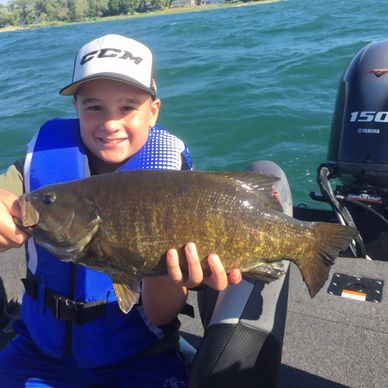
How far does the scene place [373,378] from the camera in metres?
2.90

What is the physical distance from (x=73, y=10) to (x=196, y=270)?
97445mm

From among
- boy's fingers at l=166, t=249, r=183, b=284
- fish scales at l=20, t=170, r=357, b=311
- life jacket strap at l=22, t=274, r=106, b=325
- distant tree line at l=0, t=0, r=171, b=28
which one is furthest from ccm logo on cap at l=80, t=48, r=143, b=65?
distant tree line at l=0, t=0, r=171, b=28

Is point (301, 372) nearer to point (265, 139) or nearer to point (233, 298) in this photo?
point (233, 298)

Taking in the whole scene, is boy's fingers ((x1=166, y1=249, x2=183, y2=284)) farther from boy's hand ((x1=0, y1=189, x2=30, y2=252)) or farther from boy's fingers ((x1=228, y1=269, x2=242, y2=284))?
boy's hand ((x1=0, y1=189, x2=30, y2=252))

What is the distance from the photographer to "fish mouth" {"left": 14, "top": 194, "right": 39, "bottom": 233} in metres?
2.24

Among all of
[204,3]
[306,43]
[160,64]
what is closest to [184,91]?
[160,64]

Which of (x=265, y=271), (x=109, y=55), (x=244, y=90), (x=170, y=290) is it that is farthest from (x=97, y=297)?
(x=244, y=90)

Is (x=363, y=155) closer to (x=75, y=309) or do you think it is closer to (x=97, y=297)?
(x=97, y=297)

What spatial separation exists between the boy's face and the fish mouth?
73cm

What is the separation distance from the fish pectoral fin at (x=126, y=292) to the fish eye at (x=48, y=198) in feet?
1.58

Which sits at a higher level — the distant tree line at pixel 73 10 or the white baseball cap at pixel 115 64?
the white baseball cap at pixel 115 64

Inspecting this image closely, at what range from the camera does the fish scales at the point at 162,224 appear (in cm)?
215

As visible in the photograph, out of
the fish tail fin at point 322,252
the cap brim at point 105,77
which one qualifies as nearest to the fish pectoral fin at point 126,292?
the fish tail fin at point 322,252

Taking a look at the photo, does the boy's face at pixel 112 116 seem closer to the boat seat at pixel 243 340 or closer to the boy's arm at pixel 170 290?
the boy's arm at pixel 170 290
